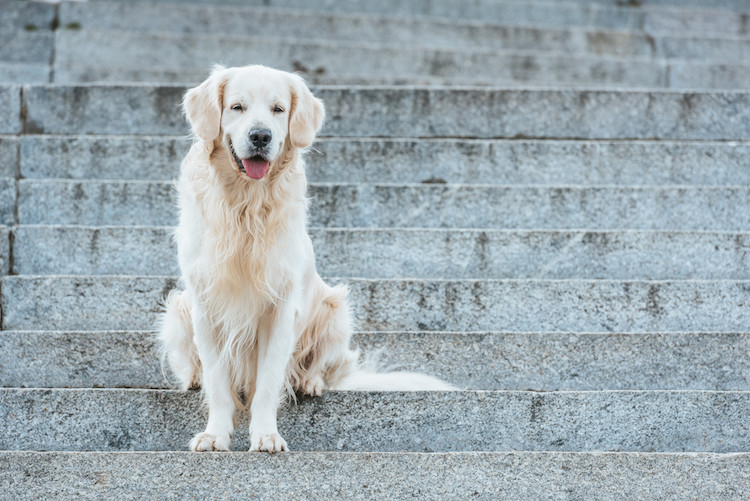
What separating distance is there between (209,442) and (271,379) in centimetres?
33

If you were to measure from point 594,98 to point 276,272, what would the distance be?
342 centimetres

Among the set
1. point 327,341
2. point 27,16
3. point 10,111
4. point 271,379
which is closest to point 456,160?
point 327,341

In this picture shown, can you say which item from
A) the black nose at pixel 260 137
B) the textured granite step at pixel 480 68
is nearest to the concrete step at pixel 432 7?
the textured granite step at pixel 480 68

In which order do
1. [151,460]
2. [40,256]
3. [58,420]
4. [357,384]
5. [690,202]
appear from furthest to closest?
[690,202] < [40,256] < [357,384] < [58,420] < [151,460]

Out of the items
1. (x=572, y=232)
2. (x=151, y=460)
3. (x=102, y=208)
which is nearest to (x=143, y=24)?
(x=102, y=208)

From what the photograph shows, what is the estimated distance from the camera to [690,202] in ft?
17.1

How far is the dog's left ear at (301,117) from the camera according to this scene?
354 cm

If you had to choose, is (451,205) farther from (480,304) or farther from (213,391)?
(213,391)

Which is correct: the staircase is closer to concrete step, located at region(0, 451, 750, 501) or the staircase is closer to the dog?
concrete step, located at region(0, 451, 750, 501)

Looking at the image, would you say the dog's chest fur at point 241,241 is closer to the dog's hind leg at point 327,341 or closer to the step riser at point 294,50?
the dog's hind leg at point 327,341

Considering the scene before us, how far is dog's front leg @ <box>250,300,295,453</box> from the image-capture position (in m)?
3.28

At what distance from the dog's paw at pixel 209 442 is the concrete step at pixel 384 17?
571 cm

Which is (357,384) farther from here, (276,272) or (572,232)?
(572,232)

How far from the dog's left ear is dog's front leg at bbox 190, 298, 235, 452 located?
0.74m
